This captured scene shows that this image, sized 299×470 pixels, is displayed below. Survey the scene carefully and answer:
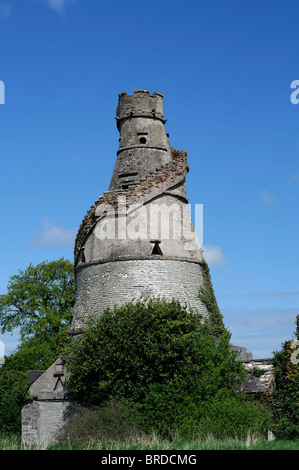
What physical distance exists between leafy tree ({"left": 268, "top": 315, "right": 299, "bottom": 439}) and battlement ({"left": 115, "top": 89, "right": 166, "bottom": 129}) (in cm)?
1398

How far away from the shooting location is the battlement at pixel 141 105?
33281 millimetres

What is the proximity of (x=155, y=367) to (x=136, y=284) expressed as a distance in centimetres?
537

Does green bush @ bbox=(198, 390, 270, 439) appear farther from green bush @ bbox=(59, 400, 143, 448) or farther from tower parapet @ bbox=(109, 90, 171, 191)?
tower parapet @ bbox=(109, 90, 171, 191)

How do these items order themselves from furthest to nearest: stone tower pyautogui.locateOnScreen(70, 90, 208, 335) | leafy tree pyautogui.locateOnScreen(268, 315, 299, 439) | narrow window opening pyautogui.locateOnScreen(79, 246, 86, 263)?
narrow window opening pyautogui.locateOnScreen(79, 246, 86, 263), stone tower pyautogui.locateOnScreen(70, 90, 208, 335), leafy tree pyautogui.locateOnScreen(268, 315, 299, 439)

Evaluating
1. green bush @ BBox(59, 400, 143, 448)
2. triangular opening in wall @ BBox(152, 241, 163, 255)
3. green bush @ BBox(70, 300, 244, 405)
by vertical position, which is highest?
triangular opening in wall @ BBox(152, 241, 163, 255)

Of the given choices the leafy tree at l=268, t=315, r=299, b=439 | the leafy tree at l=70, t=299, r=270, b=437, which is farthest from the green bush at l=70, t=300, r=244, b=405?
the leafy tree at l=268, t=315, r=299, b=439

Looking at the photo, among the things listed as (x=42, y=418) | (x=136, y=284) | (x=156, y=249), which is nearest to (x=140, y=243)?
(x=156, y=249)

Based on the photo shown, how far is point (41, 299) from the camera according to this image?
4641 cm

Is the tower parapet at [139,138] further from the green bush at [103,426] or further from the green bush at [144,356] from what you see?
the green bush at [103,426]

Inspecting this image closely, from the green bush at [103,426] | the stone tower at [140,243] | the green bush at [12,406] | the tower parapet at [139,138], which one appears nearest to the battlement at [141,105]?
the tower parapet at [139,138]

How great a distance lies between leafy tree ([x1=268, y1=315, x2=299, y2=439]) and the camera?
25.2 metres

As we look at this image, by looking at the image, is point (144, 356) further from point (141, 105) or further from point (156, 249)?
point (141, 105)
